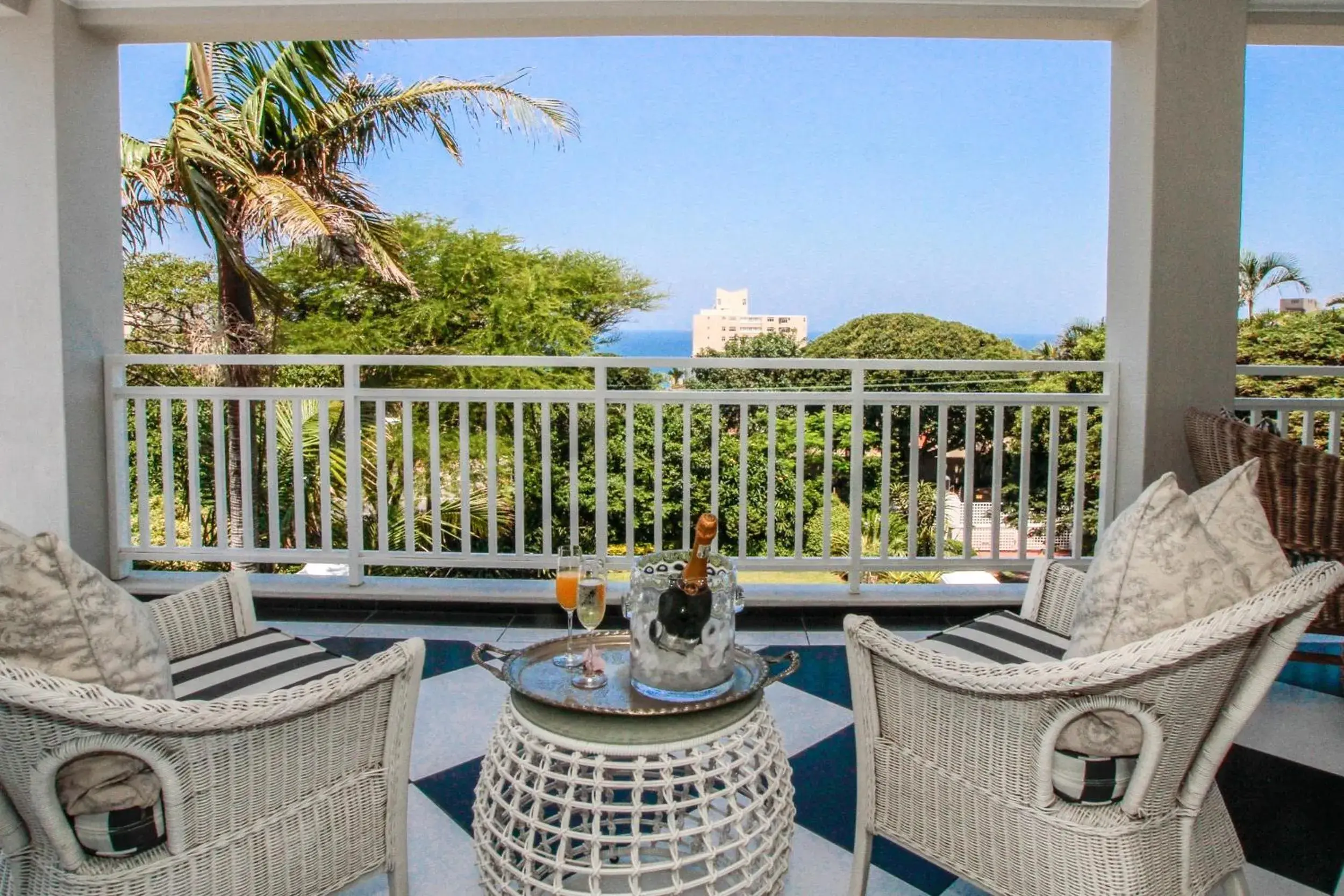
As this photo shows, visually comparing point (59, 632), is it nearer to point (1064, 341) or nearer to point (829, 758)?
point (829, 758)

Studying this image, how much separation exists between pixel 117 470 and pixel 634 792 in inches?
135

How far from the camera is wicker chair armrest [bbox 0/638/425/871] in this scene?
111 cm

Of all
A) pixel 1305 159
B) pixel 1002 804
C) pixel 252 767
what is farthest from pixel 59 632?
pixel 1305 159

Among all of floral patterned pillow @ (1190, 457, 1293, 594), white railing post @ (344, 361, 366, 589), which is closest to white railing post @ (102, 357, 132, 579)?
white railing post @ (344, 361, 366, 589)

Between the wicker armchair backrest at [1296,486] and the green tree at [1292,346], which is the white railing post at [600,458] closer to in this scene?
the wicker armchair backrest at [1296,486]

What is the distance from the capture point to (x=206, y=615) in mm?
1873

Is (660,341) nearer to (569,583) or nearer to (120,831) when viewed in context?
(569,583)

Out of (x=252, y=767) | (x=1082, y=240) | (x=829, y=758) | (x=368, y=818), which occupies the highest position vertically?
(x=1082, y=240)

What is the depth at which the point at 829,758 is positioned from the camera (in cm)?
230

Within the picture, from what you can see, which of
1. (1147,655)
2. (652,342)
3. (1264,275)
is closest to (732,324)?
(652,342)

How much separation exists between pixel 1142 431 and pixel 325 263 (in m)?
9.52

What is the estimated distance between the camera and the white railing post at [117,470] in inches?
148

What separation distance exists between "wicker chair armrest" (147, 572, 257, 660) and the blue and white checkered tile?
0.58 m

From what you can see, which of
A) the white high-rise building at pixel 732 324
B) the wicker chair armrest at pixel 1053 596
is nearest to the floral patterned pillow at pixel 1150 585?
the wicker chair armrest at pixel 1053 596
